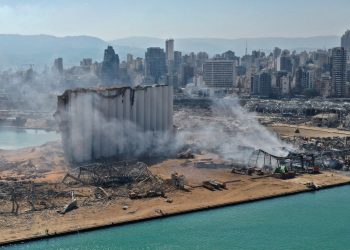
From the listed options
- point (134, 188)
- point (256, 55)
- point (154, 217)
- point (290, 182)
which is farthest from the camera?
point (256, 55)

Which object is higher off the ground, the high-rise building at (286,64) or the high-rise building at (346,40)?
the high-rise building at (346,40)

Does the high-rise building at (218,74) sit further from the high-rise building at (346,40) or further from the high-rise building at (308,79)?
the high-rise building at (346,40)

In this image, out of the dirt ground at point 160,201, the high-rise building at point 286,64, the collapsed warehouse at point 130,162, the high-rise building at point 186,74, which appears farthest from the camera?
the high-rise building at point 286,64

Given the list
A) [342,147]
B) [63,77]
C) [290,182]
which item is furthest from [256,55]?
[290,182]

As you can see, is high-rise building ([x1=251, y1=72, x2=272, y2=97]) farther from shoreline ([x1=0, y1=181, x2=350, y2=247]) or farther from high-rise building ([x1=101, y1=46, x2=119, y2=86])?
shoreline ([x1=0, y1=181, x2=350, y2=247])

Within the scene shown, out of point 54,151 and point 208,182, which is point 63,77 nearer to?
point 54,151

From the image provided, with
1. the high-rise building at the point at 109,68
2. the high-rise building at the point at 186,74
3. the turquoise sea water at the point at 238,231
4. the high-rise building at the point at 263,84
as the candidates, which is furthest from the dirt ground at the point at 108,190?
the high-rise building at the point at 186,74

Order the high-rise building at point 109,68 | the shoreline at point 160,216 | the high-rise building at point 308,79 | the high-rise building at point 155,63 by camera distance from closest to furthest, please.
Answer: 1. the shoreline at point 160,216
2. the high-rise building at point 308,79
3. the high-rise building at point 109,68
4. the high-rise building at point 155,63
